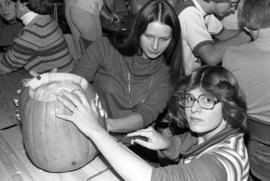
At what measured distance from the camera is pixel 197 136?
1171mm

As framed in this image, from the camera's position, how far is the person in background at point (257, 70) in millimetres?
1329

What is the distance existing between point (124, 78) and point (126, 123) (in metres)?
0.26

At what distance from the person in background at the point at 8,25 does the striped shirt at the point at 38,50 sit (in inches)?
16.9

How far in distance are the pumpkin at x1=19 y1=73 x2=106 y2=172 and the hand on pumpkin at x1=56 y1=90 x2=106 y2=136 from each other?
4 cm

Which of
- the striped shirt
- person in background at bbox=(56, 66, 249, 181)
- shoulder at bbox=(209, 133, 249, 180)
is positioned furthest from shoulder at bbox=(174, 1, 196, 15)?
shoulder at bbox=(209, 133, 249, 180)

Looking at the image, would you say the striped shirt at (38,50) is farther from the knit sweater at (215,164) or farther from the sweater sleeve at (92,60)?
the knit sweater at (215,164)

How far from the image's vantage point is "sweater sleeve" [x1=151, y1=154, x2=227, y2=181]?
0.82 m

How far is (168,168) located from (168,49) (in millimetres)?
→ 798

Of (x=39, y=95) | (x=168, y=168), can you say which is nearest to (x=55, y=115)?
(x=39, y=95)

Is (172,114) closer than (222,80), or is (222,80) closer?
(222,80)

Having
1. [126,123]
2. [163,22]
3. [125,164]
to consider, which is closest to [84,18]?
[163,22]

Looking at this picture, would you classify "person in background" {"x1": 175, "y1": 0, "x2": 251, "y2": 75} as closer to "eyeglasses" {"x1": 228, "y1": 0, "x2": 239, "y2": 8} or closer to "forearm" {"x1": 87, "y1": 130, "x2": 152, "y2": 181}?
"eyeglasses" {"x1": 228, "y1": 0, "x2": 239, "y2": 8}

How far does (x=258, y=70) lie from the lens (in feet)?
4.35

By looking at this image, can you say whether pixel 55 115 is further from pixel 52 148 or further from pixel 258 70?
pixel 258 70
